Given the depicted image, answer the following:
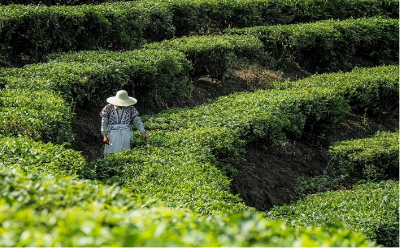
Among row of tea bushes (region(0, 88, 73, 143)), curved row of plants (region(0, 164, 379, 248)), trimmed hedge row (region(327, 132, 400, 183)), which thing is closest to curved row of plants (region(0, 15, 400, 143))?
row of tea bushes (region(0, 88, 73, 143))

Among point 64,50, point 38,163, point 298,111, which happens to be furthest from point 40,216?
point 64,50

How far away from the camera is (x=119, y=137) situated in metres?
9.62

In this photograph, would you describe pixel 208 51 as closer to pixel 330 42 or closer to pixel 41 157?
pixel 330 42

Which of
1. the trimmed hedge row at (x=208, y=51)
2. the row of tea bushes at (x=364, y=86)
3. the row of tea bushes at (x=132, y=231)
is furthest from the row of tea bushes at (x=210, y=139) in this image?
the row of tea bushes at (x=132, y=231)

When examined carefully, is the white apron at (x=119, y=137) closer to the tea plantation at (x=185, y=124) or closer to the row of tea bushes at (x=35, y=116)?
the tea plantation at (x=185, y=124)

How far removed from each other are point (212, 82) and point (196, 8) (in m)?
2.96

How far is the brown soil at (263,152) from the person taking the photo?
10.1 meters

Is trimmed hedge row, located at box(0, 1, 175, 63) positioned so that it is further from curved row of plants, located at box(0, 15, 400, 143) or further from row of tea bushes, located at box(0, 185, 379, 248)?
row of tea bushes, located at box(0, 185, 379, 248)

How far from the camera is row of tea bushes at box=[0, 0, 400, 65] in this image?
41.4ft

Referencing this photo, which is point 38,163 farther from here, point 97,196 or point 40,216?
point 40,216

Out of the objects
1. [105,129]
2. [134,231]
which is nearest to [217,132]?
[105,129]

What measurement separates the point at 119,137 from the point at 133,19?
5.98 m

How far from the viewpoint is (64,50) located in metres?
13.4

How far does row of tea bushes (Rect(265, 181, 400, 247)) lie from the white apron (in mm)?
2544
